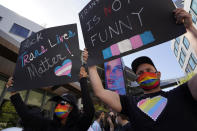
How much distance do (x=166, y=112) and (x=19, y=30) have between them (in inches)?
718

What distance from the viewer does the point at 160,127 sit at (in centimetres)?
109

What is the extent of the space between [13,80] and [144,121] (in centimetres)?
252

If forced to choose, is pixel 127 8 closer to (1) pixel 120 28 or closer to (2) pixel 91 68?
(1) pixel 120 28

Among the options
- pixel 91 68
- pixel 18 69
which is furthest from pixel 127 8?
pixel 18 69

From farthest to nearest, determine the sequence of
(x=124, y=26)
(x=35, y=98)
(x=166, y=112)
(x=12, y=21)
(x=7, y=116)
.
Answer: (x=12, y=21)
(x=35, y=98)
(x=7, y=116)
(x=124, y=26)
(x=166, y=112)

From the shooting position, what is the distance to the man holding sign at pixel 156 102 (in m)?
1.07

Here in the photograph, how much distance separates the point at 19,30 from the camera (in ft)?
51.7

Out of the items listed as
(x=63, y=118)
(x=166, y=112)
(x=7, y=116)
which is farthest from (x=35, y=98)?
(x=166, y=112)

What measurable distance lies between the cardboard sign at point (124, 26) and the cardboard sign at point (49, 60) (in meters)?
0.29

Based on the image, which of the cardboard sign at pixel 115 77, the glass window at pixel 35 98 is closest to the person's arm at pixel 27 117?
the glass window at pixel 35 98

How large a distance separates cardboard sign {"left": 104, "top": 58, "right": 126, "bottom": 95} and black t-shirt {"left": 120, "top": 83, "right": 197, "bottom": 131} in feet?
32.2

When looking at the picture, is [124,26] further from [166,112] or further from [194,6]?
[194,6]

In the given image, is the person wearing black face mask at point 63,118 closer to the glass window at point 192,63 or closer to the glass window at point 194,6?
the glass window at point 194,6

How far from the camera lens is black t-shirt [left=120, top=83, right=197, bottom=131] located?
1.05m
